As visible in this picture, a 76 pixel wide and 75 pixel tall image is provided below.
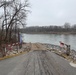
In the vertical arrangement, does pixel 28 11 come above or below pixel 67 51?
above

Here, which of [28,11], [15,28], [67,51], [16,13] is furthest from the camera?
[15,28]

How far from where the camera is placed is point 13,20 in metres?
33.3

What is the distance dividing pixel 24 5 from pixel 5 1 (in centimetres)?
533

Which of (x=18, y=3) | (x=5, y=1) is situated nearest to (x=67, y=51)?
(x=5, y=1)

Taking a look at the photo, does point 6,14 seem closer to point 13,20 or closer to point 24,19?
point 13,20

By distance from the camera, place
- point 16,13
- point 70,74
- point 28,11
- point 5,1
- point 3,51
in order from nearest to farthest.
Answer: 1. point 70,74
2. point 3,51
3. point 5,1
4. point 16,13
5. point 28,11

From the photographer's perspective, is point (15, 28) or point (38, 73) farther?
point (15, 28)

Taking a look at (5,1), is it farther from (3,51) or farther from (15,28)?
(3,51)

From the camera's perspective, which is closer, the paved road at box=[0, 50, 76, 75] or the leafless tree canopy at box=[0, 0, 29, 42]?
the paved road at box=[0, 50, 76, 75]

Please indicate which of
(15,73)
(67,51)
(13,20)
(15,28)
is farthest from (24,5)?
(15,73)

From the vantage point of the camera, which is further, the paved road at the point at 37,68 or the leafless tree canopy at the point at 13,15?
the leafless tree canopy at the point at 13,15

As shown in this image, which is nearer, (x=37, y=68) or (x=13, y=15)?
(x=37, y=68)

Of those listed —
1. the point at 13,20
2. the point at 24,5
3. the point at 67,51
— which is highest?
the point at 24,5

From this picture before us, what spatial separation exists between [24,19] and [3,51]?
74.6 ft
